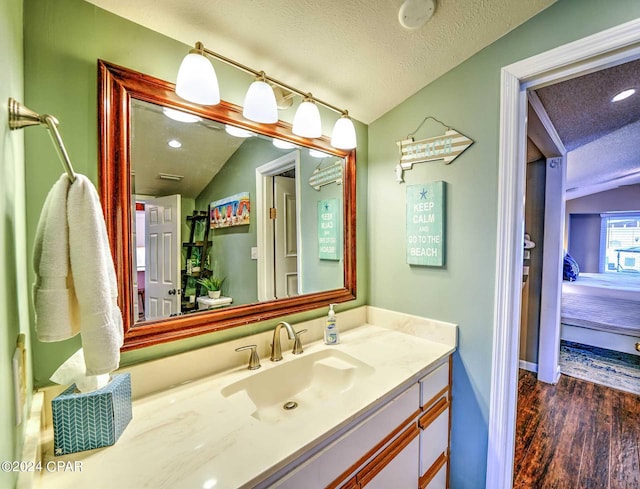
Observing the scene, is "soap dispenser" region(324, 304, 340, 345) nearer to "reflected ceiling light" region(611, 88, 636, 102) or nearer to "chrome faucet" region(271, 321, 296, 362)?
"chrome faucet" region(271, 321, 296, 362)

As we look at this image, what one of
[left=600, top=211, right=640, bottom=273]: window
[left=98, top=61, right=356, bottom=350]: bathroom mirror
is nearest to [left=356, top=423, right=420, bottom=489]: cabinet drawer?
[left=98, top=61, right=356, bottom=350]: bathroom mirror

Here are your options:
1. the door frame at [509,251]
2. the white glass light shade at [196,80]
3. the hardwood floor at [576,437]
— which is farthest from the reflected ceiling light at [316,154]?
the hardwood floor at [576,437]

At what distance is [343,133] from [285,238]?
0.62 metres

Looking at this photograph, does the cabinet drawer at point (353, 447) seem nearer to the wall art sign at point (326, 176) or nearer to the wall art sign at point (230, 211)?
the wall art sign at point (230, 211)

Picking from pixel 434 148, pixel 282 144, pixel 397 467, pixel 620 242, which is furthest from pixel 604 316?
pixel 282 144

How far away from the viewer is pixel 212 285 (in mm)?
1145

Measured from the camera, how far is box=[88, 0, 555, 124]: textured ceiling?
3.05ft

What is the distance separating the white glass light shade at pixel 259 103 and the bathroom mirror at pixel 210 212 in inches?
3.6

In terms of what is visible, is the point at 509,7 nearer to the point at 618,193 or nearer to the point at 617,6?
the point at 617,6

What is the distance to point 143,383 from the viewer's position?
0.92 m

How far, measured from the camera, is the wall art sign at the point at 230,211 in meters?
1.16

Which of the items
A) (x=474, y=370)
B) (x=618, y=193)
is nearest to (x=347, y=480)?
(x=474, y=370)

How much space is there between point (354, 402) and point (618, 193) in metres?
7.15

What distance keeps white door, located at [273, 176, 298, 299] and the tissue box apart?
30.0 inches
